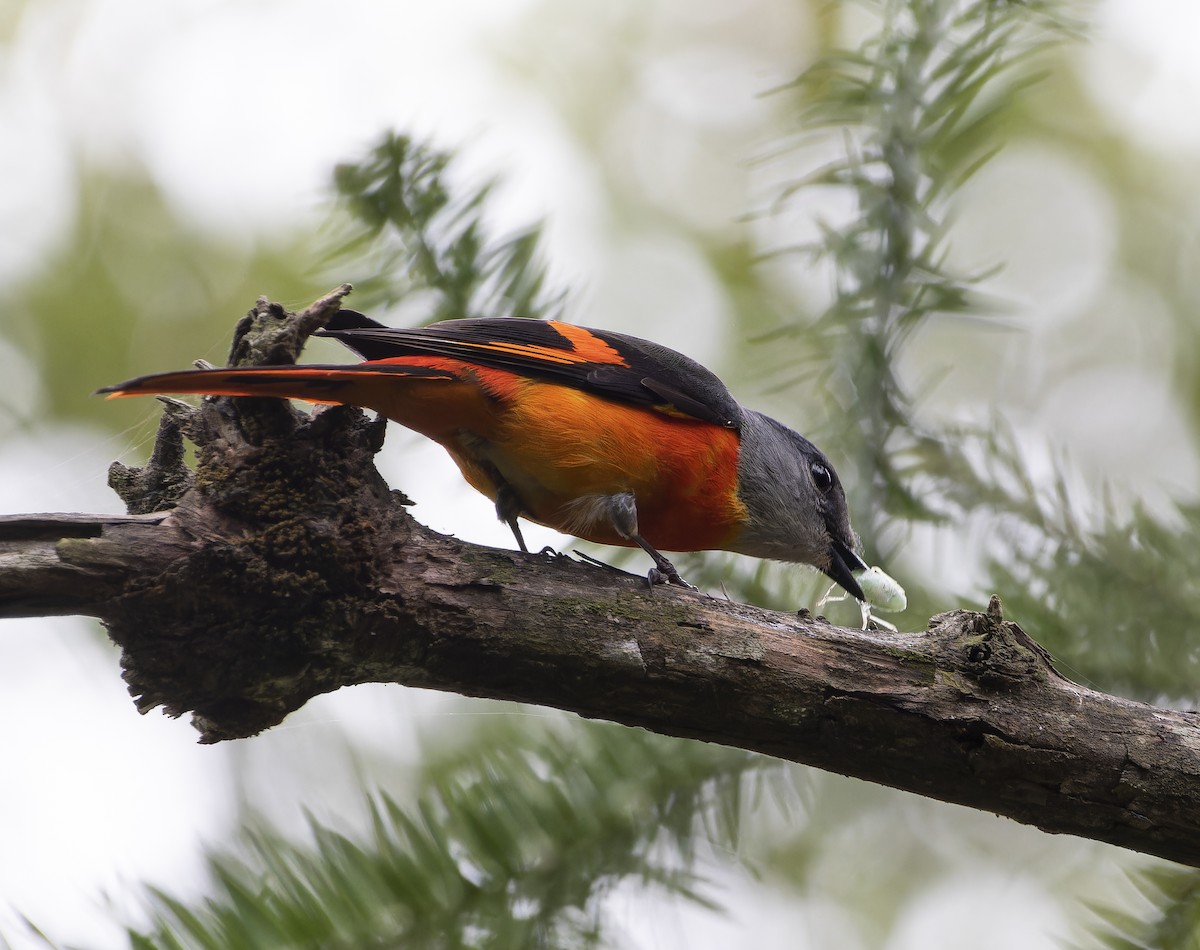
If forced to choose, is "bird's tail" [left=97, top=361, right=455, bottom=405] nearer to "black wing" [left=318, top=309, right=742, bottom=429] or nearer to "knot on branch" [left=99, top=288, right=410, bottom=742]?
"knot on branch" [left=99, top=288, right=410, bottom=742]

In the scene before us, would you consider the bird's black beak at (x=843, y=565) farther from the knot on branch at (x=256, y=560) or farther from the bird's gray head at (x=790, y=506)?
the knot on branch at (x=256, y=560)

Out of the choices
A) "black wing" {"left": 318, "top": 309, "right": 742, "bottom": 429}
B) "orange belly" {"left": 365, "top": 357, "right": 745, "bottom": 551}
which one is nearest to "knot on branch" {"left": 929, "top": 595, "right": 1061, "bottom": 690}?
"orange belly" {"left": 365, "top": 357, "right": 745, "bottom": 551}

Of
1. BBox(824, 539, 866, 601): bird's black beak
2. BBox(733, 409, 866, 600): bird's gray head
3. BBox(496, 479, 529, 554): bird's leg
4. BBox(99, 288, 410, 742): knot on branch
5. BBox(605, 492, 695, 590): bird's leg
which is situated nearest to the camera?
BBox(99, 288, 410, 742): knot on branch

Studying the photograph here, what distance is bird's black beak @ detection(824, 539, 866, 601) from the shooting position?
15.0ft

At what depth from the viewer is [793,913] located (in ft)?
16.4

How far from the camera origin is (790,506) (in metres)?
4.49

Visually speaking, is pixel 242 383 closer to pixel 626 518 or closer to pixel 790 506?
pixel 626 518

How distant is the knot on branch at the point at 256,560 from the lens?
2213 millimetres

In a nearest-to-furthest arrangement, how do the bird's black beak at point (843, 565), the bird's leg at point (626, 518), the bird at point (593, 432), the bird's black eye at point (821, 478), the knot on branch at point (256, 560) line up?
the knot on branch at point (256, 560)
the bird at point (593, 432)
the bird's leg at point (626, 518)
the bird's black beak at point (843, 565)
the bird's black eye at point (821, 478)

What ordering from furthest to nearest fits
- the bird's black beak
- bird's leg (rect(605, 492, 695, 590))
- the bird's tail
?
the bird's black beak → bird's leg (rect(605, 492, 695, 590)) → the bird's tail

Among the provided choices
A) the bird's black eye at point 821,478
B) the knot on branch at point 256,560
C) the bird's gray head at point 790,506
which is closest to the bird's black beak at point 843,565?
the bird's gray head at point 790,506

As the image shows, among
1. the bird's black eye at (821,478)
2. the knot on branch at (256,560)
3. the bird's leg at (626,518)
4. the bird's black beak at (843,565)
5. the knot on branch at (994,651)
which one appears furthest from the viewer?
the bird's black eye at (821,478)

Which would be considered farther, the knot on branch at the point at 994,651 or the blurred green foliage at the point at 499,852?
the knot on branch at the point at 994,651

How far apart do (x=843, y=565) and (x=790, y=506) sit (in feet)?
1.28
